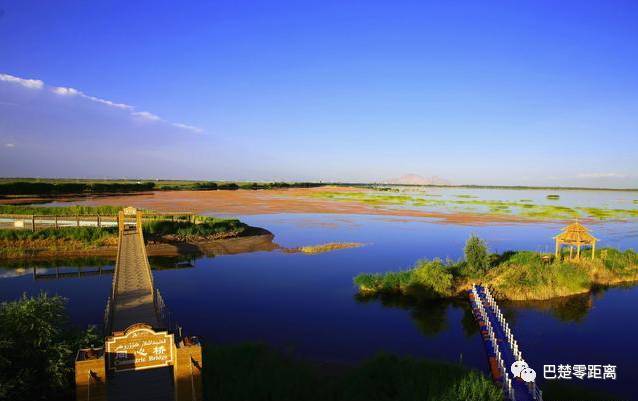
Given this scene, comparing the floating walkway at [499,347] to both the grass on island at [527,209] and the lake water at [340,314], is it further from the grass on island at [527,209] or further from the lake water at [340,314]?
the grass on island at [527,209]

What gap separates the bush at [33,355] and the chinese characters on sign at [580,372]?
13602 millimetres

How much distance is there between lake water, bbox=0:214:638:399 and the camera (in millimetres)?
16141

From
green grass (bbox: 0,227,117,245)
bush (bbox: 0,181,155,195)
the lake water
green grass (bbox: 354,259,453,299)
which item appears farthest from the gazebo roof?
bush (bbox: 0,181,155,195)

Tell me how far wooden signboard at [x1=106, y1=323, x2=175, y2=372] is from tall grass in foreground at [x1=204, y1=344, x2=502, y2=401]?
3.07m

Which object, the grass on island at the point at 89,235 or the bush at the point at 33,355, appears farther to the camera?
the grass on island at the point at 89,235

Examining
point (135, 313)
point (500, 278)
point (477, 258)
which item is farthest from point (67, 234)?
point (500, 278)

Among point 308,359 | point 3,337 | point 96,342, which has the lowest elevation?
point 308,359

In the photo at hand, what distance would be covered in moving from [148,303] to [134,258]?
25.9ft

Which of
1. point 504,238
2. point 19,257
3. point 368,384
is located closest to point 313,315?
point 368,384

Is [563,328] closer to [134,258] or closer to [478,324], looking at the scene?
[478,324]

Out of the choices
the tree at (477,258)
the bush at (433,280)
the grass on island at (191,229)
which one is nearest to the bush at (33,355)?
the bush at (433,280)

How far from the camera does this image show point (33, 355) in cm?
989

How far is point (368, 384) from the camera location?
11398 millimetres

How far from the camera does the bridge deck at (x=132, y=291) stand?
13.5 m
